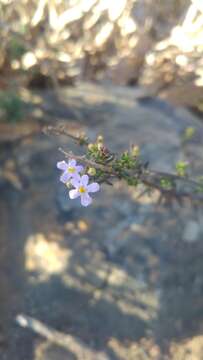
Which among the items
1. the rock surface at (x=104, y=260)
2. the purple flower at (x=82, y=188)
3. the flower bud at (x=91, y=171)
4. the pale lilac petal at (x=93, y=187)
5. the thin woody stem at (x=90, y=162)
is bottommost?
the purple flower at (x=82, y=188)

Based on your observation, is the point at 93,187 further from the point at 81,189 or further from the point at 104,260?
the point at 104,260

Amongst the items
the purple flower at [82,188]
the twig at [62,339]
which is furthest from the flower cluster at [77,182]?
the twig at [62,339]

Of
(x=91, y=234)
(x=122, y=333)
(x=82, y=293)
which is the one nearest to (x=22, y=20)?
(x=91, y=234)

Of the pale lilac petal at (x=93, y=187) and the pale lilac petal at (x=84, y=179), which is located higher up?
the pale lilac petal at (x=93, y=187)

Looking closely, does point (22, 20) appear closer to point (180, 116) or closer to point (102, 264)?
point (180, 116)

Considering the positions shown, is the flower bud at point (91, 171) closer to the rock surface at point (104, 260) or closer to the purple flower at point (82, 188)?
the purple flower at point (82, 188)

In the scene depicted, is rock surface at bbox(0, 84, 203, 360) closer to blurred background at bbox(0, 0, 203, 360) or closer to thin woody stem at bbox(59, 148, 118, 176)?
blurred background at bbox(0, 0, 203, 360)
